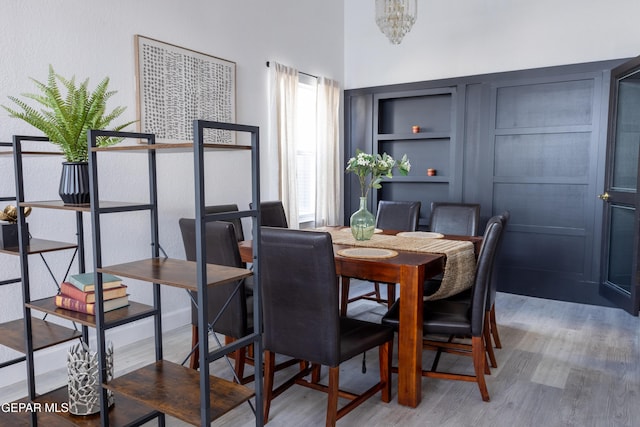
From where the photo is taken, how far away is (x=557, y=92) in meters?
4.58

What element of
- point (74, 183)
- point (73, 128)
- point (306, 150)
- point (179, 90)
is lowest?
point (74, 183)

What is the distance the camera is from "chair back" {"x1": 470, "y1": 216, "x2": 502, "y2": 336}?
2445 millimetres

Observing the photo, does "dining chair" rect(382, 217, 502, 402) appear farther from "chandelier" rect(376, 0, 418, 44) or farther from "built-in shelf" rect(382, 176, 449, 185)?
"built-in shelf" rect(382, 176, 449, 185)

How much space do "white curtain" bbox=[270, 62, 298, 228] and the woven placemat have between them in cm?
203

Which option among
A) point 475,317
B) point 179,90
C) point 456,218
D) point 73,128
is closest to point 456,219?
point 456,218

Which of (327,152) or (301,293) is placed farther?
(327,152)

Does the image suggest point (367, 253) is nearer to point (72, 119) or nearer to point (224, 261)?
point (224, 261)

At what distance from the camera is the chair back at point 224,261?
7.59ft

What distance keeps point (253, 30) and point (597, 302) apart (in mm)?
4111

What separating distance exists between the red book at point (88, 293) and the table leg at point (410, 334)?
135 centimetres

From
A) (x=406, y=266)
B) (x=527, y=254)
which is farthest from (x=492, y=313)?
(x=527, y=254)

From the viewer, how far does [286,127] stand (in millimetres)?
4738

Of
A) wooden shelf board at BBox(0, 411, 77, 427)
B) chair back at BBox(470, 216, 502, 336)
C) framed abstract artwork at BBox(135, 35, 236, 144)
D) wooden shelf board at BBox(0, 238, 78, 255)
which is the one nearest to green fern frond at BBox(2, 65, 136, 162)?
wooden shelf board at BBox(0, 238, 78, 255)

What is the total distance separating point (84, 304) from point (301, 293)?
88 cm
